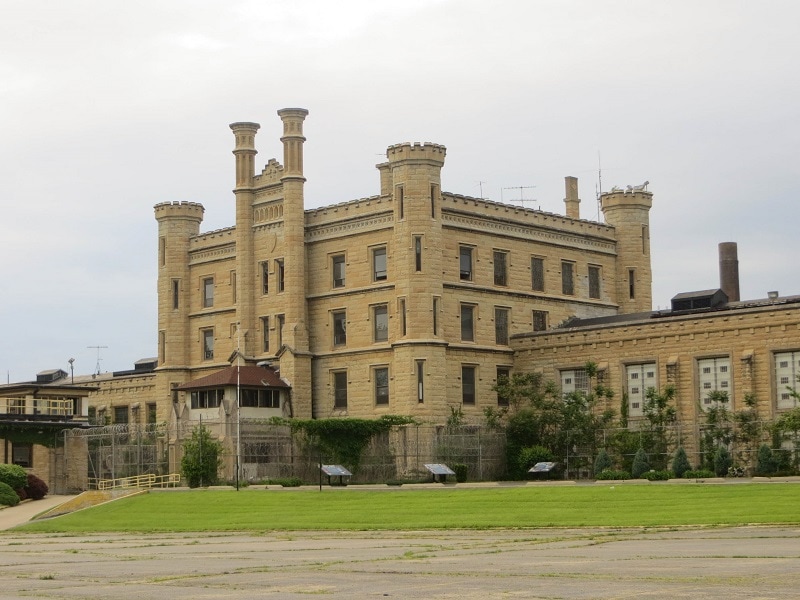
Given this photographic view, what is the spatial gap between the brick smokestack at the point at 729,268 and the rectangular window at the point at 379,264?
21.8 m

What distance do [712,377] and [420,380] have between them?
48.2 feet

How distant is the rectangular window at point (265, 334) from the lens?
251 feet

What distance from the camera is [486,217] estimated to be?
73.6 meters

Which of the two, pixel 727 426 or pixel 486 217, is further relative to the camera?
pixel 486 217

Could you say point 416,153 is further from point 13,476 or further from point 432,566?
point 432,566

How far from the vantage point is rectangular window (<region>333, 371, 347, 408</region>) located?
7344 cm

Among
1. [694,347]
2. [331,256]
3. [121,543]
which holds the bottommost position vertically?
[121,543]

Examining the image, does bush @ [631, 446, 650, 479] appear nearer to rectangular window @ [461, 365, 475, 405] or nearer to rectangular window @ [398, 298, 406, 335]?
rectangular window @ [461, 365, 475, 405]

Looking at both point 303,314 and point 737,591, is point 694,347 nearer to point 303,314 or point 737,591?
point 303,314

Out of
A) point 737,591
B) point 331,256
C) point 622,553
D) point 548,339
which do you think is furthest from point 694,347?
point 737,591

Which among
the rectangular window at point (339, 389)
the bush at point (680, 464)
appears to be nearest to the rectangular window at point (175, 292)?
the rectangular window at point (339, 389)

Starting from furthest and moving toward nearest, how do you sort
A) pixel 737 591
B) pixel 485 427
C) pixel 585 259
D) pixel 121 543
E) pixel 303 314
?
pixel 585 259 < pixel 303 314 < pixel 485 427 < pixel 121 543 < pixel 737 591

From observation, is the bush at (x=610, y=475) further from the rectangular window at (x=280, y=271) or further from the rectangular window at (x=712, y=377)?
the rectangular window at (x=280, y=271)

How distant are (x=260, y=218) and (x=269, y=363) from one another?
8507 mm
